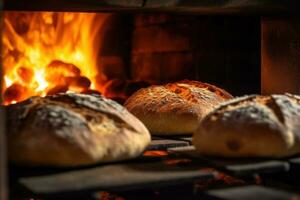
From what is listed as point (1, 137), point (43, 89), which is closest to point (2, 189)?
point (1, 137)

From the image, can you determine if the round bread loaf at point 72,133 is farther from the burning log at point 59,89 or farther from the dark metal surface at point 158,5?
the burning log at point 59,89

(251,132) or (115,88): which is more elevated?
(115,88)

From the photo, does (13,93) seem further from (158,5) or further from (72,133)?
(72,133)

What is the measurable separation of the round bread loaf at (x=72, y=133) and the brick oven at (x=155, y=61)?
5 cm

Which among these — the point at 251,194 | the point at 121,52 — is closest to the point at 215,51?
the point at 121,52

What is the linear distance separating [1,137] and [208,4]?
4.46 feet

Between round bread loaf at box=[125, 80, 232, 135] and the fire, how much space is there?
1256 mm

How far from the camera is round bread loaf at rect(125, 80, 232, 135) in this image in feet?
8.45

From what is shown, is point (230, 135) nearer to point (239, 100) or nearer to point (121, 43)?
point (239, 100)

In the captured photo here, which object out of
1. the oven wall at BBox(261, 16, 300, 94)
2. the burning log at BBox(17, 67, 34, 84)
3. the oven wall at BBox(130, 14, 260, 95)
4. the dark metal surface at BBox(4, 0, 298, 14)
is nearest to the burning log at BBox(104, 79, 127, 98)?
the oven wall at BBox(130, 14, 260, 95)

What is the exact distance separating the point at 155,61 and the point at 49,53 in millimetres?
784

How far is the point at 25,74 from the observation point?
3.96m

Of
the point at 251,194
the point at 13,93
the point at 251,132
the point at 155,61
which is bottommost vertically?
the point at 251,194

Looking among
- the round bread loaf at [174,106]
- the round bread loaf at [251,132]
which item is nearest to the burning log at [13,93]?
the round bread loaf at [174,106]
